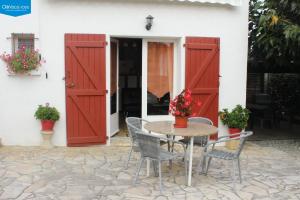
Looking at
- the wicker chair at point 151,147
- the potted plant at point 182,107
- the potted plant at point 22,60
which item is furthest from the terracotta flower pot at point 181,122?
the potted plant at point 22,60

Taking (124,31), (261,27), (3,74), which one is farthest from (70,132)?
(261,27)

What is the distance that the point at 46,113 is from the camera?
7207mm

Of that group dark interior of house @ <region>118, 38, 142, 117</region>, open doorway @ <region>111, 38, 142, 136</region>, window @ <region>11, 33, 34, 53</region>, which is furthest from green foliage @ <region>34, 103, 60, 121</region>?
dark interior of house @ <region>118, 38, 142, 117</region>

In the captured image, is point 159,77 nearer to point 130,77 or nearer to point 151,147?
point 151,147

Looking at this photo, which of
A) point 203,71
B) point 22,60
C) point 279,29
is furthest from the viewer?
point 203,71

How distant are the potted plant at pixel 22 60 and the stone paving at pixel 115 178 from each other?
4.94 feet

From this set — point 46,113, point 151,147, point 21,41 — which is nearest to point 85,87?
point 46,113

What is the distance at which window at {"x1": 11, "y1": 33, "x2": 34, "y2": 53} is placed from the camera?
7397 mm

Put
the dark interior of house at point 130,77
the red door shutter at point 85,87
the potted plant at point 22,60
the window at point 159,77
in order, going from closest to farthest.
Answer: the potted plant at point 22,60
the red door shutter at point 85,87
the window at point 159,77
the dark interior of house at point 130,77

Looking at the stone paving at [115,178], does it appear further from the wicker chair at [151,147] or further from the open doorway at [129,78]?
the open doorway at [129,78]

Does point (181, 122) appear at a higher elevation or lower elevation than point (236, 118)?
higher

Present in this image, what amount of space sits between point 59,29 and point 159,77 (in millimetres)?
2272

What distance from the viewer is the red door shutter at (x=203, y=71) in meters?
7.82

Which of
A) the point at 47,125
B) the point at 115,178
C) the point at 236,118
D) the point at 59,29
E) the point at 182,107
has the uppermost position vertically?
the point at 59,29
